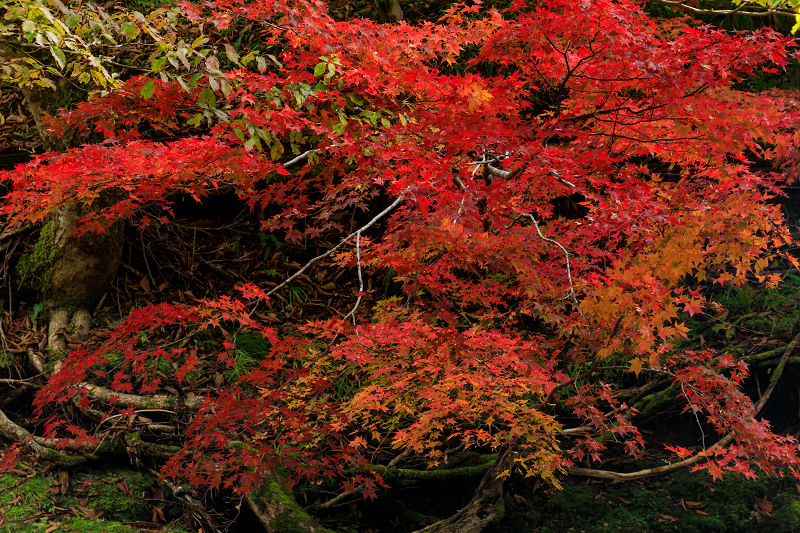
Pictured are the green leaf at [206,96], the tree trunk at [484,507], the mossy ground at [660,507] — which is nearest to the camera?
the green leaf at [206,96]

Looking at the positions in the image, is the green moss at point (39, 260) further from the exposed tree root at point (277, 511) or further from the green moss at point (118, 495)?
the exposed tree root at point (277, 511)

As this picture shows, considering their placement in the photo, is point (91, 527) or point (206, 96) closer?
point (206, 96)

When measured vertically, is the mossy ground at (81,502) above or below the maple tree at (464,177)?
below

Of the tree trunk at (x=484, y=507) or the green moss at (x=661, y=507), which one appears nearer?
the tree trunk at (x=484, y=507)

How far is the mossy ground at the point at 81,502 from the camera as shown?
277cm

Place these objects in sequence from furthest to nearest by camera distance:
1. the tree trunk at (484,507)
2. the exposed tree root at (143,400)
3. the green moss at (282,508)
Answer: the exposed tree root at (143,400), the tree trunk at (484,507), the green moss at (282,508)

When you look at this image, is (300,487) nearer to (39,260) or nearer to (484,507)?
(484,507)

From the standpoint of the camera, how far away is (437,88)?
8.52 ft

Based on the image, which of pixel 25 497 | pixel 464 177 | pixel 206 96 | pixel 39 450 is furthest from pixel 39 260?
pixel 464 177

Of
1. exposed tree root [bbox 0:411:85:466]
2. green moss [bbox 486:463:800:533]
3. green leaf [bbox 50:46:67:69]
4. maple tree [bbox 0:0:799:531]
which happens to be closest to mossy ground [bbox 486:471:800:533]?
green moss [bbox 486:463:800:533]

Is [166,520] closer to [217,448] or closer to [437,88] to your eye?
[217,448]

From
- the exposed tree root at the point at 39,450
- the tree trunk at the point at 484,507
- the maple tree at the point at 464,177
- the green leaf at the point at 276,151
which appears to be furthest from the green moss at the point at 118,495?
the green leaf at the point at 276,151

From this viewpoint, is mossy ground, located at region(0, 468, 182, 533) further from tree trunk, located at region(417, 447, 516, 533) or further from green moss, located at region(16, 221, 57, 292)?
green moss, located at region(16, 221, 57, 292)

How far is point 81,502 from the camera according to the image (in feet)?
9.91
